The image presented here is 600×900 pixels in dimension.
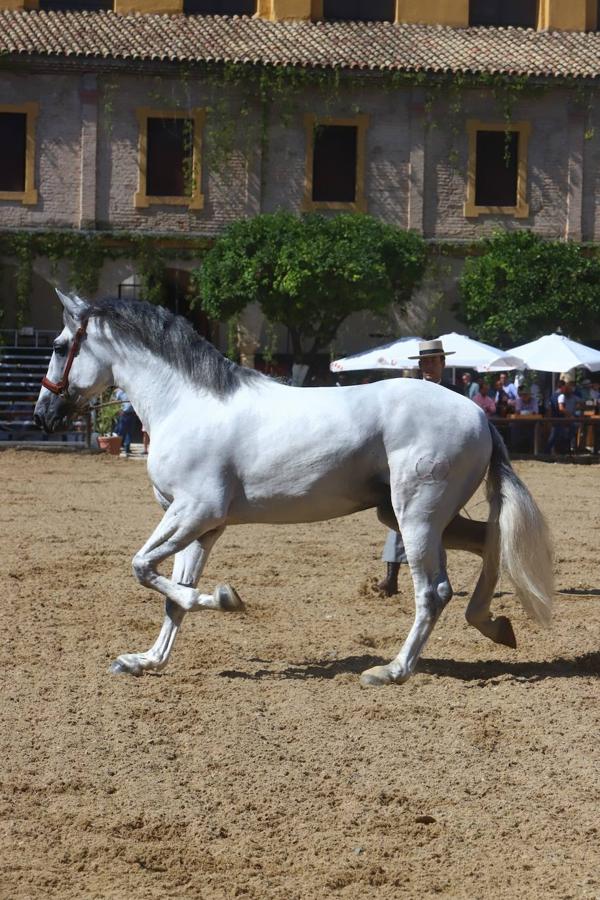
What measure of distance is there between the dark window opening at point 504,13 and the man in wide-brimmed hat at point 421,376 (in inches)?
1097

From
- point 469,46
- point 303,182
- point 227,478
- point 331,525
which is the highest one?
point 469,46

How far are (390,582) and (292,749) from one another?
13.1 ft

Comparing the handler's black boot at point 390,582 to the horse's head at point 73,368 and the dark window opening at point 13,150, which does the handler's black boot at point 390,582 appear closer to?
the horse's head at point 73,368

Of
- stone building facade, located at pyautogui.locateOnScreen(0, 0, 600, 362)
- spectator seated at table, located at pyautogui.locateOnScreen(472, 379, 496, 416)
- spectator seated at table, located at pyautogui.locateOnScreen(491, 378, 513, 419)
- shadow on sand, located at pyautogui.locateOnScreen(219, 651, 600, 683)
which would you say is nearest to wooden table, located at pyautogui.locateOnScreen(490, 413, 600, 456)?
spectator seated at table, located at pyautogui.locateOnScreen(472, 379, 496, 416)

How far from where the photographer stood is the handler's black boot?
32.9ft

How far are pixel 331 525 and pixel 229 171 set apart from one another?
67.5 feet

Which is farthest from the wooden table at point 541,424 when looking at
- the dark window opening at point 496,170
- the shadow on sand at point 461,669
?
the shadow on sand at point 461,669

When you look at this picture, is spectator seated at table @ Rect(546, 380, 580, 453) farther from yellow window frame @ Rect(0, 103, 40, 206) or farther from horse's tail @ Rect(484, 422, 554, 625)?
horse's tail @ Rect(484, 422, 554, 625)

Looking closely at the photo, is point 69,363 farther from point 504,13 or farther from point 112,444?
point 504,13

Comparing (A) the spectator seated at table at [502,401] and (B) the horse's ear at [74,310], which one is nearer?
(B) the horse's ear at [74,310]

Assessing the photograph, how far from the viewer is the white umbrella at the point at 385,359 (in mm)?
24781

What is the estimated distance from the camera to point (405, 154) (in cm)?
3397

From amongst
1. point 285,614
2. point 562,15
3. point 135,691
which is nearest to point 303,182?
point 562,15

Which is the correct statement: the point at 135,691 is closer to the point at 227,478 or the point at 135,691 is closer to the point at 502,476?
the point at 227,478
